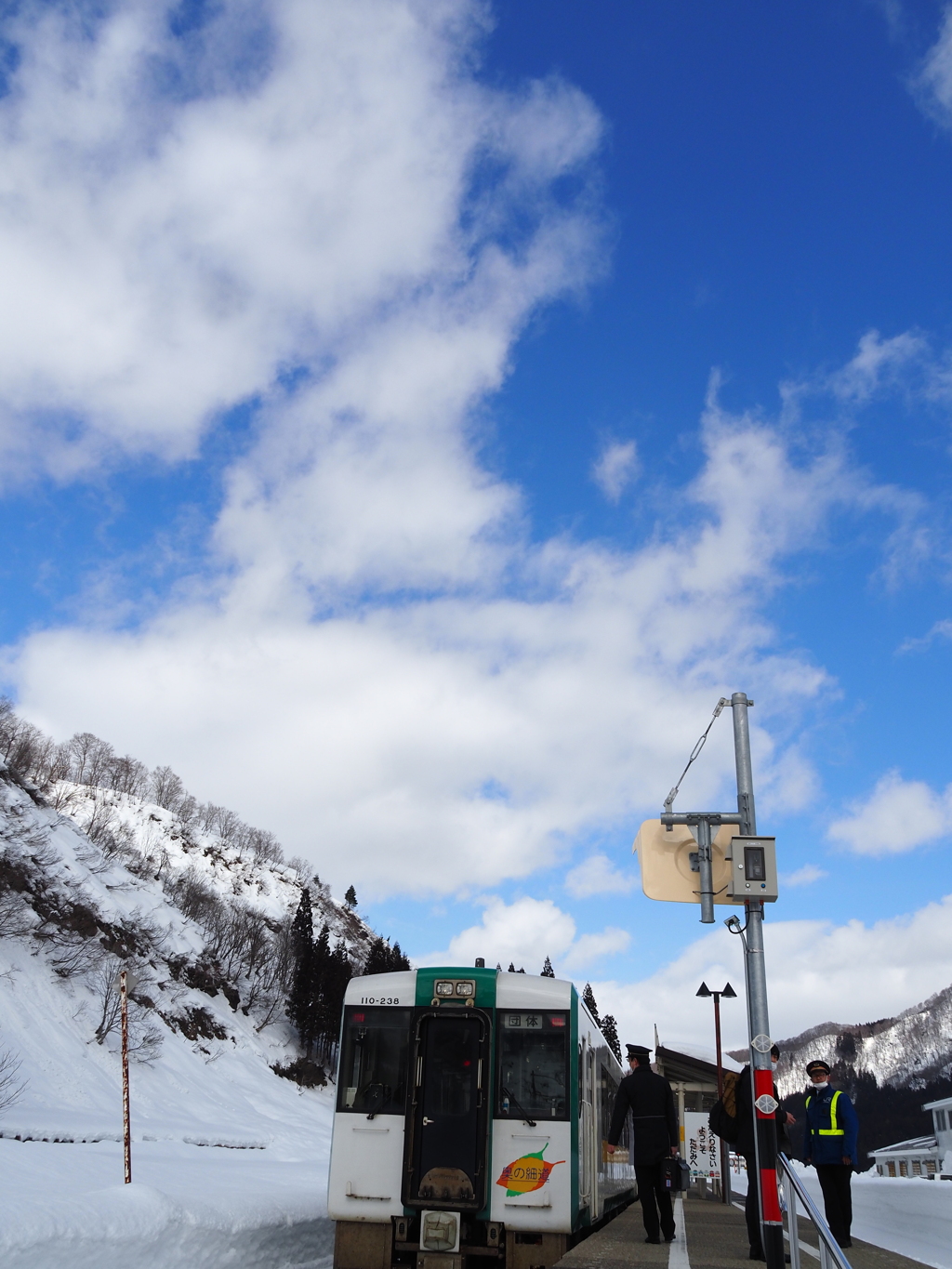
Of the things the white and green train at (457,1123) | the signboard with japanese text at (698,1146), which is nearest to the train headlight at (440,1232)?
the white and green train at (457,1123)

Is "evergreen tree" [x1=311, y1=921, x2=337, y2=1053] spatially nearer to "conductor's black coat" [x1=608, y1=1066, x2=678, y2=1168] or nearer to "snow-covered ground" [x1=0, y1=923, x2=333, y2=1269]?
"snow-covered ground" [x1=0, y1=923, x2=333, y2=1269]

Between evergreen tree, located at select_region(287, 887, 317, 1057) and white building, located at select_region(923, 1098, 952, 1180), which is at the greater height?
evergreen tree, located at select_region(287, 887, 317, 1057)

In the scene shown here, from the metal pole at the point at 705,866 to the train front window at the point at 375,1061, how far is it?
3555mm

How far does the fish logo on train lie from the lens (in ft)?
29.8

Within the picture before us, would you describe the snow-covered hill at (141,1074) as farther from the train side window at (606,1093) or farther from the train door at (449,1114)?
the train side window at (606,1093)

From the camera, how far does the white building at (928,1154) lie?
62.0 metres

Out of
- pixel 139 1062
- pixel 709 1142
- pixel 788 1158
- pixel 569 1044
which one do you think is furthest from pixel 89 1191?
pixel 139 1062

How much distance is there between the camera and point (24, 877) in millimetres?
43562

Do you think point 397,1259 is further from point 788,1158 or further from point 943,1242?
point 943,1242

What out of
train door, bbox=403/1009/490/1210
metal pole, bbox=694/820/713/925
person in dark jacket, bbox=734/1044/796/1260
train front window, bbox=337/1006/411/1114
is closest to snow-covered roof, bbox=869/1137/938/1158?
person in dark jacket, bbox=734/1044/796/1260

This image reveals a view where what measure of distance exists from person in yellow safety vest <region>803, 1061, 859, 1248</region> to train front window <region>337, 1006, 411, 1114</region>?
3815mm

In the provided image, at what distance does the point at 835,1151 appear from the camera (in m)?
8.95

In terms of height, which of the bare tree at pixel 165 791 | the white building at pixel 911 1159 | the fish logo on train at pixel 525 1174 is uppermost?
the bare tree at pixel 165 791

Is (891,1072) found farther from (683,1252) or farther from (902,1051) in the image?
(683,1252)
